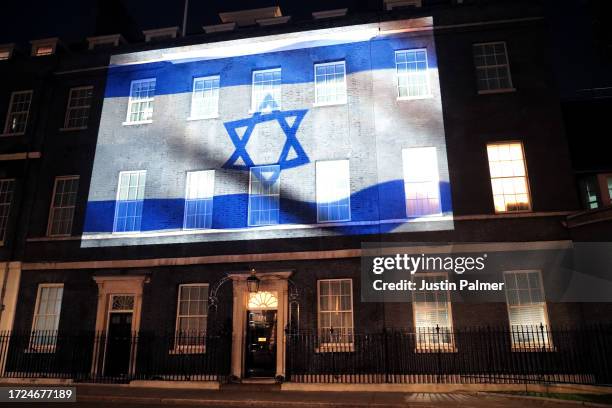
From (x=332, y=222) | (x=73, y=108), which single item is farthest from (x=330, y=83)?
(x=73, y=108)

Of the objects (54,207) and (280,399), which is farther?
(54,207)

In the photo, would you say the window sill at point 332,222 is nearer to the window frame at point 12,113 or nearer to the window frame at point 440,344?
the window frame at point 440,344

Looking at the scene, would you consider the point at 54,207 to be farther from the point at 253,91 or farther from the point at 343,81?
the point at 343,81

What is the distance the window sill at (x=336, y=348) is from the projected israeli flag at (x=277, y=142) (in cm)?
388

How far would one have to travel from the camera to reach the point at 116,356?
17172 millimetres

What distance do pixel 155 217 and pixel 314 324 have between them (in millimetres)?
7606

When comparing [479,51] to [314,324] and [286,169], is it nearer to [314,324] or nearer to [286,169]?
[286,169]

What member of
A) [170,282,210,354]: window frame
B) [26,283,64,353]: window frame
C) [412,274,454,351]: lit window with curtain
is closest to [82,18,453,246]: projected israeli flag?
[170,282,210,354]: window frame

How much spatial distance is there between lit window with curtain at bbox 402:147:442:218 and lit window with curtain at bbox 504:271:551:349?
3436mm

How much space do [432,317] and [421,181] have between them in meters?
4.79

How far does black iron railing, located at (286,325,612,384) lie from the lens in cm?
1398

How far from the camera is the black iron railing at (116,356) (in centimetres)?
1612

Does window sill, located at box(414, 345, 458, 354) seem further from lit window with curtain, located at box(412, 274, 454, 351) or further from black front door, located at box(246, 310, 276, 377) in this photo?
black front door, located at box(246, 310, 276, 377)

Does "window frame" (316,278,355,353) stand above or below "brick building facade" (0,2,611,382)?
below
